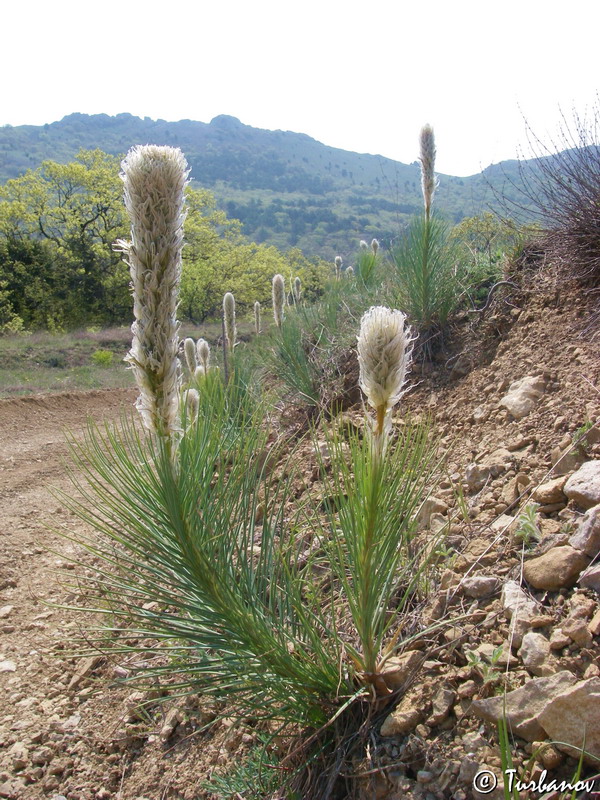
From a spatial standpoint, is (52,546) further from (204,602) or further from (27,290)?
(27,290)

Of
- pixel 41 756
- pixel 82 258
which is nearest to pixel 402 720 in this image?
pixel 41 756

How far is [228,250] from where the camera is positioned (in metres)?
41.3

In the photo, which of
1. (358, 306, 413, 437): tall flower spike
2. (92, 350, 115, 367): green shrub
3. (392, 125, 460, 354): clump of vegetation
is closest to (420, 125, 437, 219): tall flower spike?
(392, 125, 460, 354): clump of vegetation

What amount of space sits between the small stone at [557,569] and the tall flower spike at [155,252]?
1.63m

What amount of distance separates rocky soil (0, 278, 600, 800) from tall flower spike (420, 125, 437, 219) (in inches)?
47.6

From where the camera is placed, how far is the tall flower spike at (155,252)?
61.2 inches

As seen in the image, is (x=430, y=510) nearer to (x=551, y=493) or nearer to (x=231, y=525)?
(x=551, y=493)

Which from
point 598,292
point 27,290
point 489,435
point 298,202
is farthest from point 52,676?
point 298,202

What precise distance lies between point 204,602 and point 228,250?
41631mm

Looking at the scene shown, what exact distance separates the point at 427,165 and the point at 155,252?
393cm

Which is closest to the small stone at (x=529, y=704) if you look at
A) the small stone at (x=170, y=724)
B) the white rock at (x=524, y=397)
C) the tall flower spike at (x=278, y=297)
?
the small stone at (x=170, y=724)

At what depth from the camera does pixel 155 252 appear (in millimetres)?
1577

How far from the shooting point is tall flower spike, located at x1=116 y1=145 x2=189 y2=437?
1554 mm

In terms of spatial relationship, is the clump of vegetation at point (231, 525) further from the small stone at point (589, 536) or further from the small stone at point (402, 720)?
the small stone at point (589, 536)
